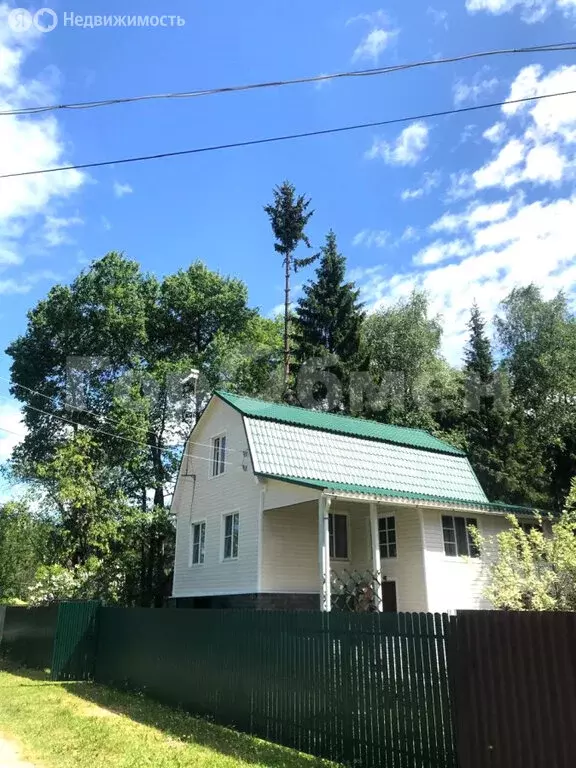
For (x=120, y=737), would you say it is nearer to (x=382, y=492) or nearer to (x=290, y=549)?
(x=382, y=492)

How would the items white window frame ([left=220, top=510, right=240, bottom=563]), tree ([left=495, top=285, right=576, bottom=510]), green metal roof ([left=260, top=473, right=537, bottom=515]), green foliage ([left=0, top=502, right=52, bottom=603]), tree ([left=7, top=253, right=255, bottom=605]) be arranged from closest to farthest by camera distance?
green metal roof ([left=260, top=473, right=537, bottom=515])
white window frame ([left=220, top=510, right=240, bottom=563])
green foliage ([left=0, top=502, right=52, bottom=603])
tree ([left=7, top=253, right=255, bottom=605])
tree ([left=495, top=285, right=576, bottom=510])

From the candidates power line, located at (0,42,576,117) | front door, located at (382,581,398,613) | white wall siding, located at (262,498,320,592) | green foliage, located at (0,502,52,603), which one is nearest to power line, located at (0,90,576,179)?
power line, located at (0,42,576,117)

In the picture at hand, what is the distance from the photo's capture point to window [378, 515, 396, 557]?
17.2 metres

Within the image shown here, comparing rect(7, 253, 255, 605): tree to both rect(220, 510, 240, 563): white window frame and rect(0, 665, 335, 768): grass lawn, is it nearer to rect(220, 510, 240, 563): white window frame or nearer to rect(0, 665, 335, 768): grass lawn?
rect(220, 510, 240, 563): white window frame

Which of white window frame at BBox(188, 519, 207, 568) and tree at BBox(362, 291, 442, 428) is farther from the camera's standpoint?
tree at BBox(362, 291, 442, 428)

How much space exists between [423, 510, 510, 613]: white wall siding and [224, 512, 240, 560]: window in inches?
223

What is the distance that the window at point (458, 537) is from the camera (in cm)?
1703

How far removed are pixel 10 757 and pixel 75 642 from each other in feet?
25.0

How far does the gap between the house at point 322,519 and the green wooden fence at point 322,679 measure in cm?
409

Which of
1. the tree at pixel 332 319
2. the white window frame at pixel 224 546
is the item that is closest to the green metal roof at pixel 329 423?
the white window frame at pixel 224 546

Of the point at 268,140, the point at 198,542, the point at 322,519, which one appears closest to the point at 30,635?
the point at 198,542

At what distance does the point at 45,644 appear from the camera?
1572 cm

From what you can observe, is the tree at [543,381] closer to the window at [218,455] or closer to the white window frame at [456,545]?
the white window frame at [456,545]

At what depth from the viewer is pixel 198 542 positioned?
20.3m
